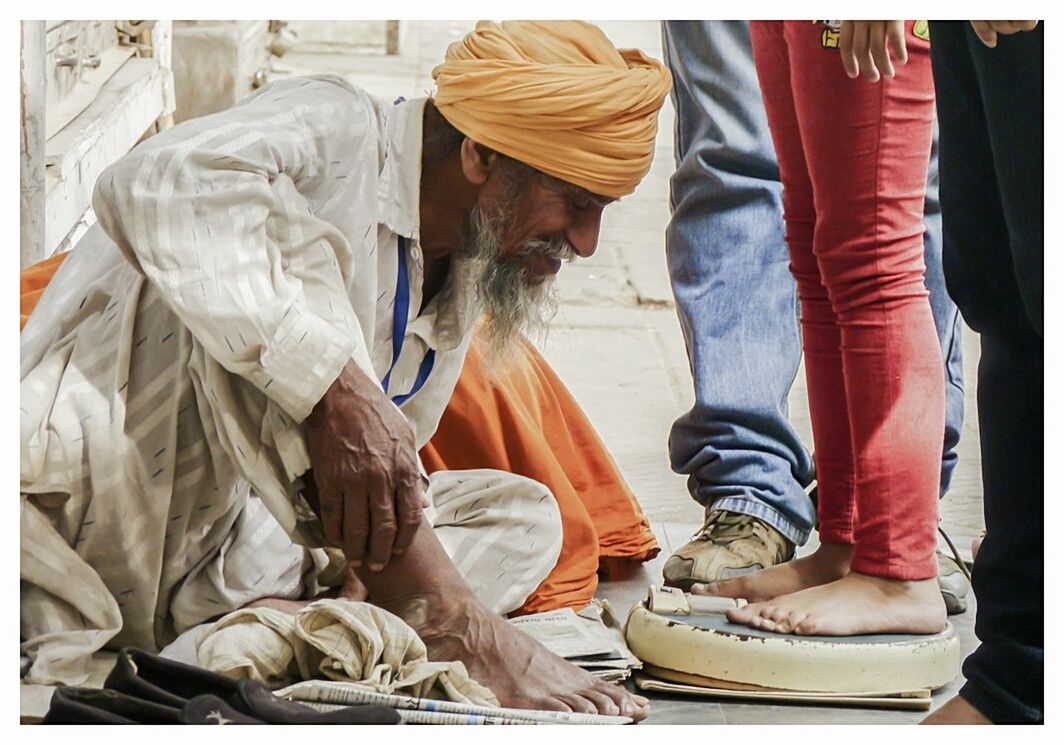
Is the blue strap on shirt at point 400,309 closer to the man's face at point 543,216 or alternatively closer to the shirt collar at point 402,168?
the shirt collar at point 402,168

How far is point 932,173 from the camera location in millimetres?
2414

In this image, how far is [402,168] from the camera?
2.19 m

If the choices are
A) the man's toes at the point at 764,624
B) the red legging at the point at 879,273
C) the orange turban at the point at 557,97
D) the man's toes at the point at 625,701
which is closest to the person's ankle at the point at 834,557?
the red legging at the point at 879,273

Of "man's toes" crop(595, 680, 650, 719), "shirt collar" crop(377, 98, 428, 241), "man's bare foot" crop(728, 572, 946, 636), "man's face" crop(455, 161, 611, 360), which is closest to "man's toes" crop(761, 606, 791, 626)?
"man's bare foot" crop(728, 572, 946, 636)

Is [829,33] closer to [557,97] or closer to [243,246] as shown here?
[557,97]

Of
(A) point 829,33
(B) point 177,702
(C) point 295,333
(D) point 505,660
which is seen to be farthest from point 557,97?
(B) point 177,702

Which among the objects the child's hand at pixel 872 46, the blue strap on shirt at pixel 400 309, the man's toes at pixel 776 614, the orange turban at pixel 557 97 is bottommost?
the man's toes at pixel 776 614

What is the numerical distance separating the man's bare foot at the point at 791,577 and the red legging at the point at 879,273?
0.35 feet

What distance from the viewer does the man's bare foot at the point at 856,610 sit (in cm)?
218

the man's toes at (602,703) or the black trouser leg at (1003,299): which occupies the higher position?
the black trouser leg at (1003,299)

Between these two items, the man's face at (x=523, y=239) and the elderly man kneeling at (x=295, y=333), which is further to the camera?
the man's face at (x=523, y=239)

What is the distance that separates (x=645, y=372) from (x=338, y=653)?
117 cm

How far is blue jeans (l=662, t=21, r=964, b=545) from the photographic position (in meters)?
2.49

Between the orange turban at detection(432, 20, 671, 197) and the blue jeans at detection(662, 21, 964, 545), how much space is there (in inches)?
13.8
